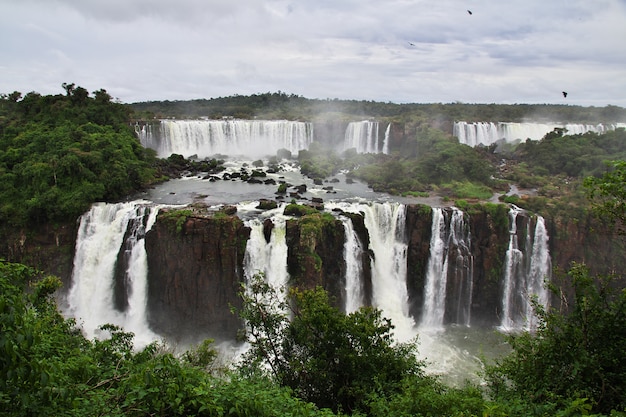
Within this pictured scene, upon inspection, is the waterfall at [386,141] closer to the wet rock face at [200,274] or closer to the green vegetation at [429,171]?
the green vegetation at [429,171]

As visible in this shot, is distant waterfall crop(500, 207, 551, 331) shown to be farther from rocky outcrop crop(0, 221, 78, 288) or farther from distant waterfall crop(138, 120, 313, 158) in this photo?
distant waterfall crop(138, 120, 313, 158)

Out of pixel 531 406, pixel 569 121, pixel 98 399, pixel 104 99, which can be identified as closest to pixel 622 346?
pixel 531 406

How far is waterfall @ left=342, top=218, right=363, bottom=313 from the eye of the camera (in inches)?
805

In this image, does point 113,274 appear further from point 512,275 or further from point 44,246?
point 512,275

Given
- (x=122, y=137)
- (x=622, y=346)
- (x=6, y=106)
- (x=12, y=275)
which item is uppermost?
(x=6, y=106)

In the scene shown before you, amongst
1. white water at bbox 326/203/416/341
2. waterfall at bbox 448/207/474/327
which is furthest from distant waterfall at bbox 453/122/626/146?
white water at bbox 326/203/416/341

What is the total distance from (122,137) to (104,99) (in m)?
6.93

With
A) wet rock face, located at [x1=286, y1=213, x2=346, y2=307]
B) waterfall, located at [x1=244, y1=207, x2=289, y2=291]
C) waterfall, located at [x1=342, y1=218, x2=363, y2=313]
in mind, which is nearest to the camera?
wet rock face, located at [x1=286, y1=213, x2=346, y2=307]

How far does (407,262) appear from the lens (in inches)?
861

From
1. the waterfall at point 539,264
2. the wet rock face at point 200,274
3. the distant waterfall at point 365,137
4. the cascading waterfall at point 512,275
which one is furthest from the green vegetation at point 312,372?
the distant waterfall at point 365,137

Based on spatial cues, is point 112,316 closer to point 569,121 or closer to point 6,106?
point 6,106

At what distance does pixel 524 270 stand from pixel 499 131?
27.3 m

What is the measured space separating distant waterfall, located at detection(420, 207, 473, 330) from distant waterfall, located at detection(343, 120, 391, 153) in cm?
2175

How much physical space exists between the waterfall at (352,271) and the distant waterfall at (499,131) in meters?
26.9
